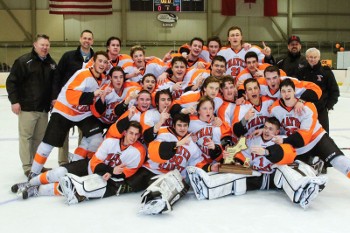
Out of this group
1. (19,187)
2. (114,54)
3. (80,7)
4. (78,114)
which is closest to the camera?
(19,187)

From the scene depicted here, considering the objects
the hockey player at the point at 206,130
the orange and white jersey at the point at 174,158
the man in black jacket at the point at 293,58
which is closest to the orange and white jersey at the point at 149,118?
the orange and white jersey at the point at 174,158

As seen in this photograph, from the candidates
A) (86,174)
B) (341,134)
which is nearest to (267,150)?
(86,174)

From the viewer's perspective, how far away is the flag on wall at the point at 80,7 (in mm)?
17344

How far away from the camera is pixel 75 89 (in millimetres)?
4238

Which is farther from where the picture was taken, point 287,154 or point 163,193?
point 287,154

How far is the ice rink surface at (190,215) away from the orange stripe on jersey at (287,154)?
30 centimetres

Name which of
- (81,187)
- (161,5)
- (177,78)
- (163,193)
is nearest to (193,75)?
(177,78)

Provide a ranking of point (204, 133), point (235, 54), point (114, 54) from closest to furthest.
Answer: point (204, 133) → point (114, 54) → point (235, 54)

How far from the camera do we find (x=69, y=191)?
346cm

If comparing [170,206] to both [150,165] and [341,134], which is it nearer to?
[150,165]

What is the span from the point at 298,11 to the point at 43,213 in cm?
1908

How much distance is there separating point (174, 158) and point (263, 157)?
83 cm

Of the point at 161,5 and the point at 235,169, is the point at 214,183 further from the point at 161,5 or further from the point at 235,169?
the point at 161,5

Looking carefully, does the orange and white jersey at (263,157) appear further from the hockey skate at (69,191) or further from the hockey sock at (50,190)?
the hockey sock at (50,190)
